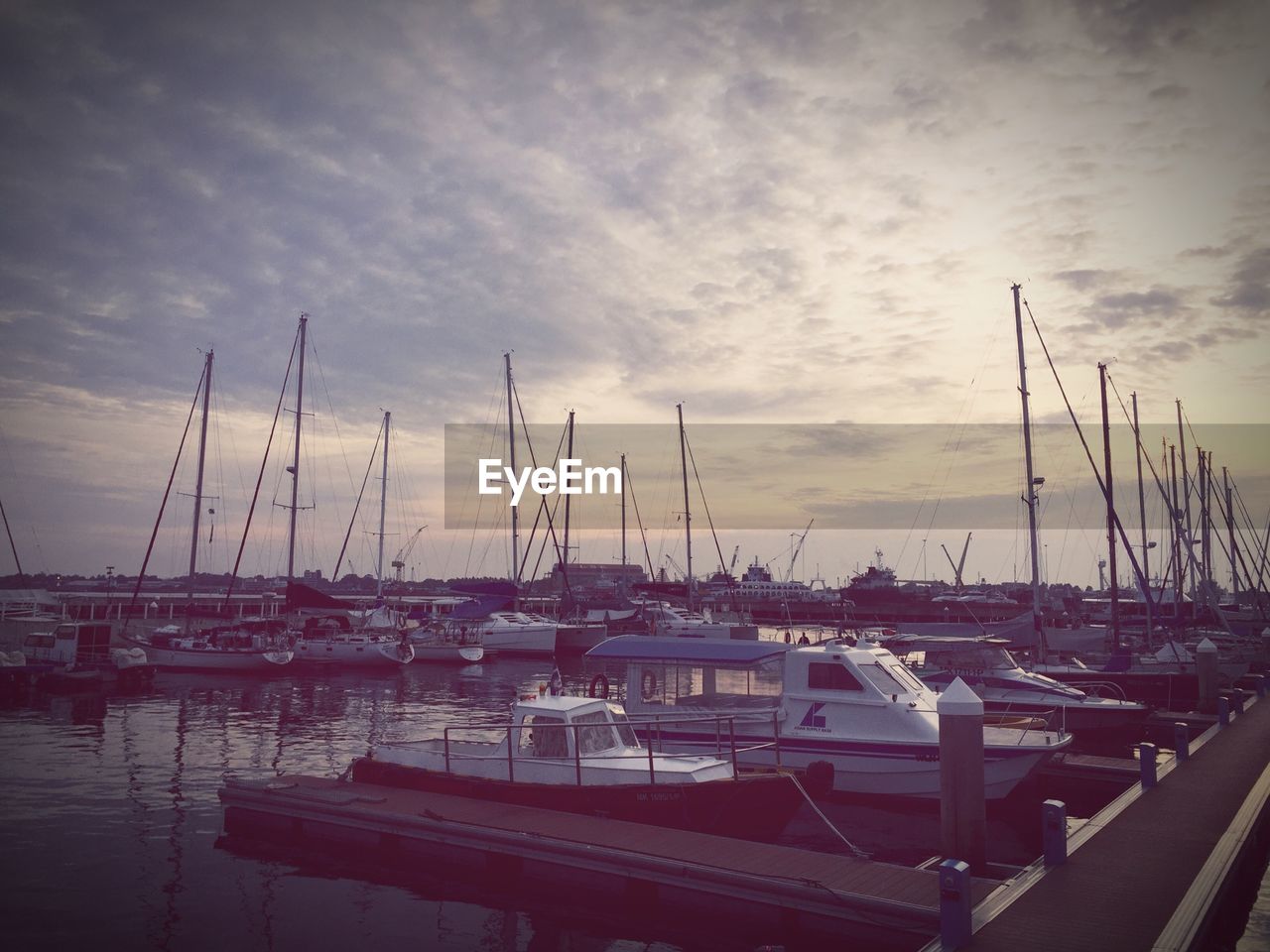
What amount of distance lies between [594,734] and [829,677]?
596 cm

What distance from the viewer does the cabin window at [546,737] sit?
17.0 meters

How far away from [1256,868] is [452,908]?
14.2 metres

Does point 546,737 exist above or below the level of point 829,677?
below

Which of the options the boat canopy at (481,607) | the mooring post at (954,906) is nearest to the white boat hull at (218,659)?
the boat canopy at (481,607)

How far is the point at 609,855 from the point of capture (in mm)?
13328

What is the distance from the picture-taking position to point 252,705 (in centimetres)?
3853

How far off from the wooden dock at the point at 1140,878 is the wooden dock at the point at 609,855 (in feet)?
3.21

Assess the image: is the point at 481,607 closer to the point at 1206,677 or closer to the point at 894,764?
the point at 1206,677

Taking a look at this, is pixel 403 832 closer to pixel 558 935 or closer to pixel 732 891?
pixel 558 935

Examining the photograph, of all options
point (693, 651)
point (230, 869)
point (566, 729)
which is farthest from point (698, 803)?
point (230, 869)

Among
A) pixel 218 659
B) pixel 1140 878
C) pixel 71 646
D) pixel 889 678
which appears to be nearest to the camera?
pixel 1140 878

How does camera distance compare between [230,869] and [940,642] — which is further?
[940,642]

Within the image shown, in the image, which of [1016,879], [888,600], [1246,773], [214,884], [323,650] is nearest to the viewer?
[1016,879]

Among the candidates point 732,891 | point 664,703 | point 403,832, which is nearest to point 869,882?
point 732,891
